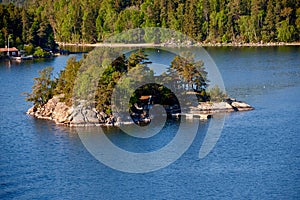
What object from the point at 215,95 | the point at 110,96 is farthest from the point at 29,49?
the point at 110,96

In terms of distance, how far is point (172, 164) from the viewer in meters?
31.3

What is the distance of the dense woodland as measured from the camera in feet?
292

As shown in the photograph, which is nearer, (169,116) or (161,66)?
(169,116)

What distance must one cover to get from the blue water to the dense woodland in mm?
43735

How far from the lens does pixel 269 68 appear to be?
215ft

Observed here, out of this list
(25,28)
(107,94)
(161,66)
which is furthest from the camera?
(25,28)

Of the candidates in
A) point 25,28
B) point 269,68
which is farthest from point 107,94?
point 25,28

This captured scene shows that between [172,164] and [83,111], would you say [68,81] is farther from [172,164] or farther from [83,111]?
[172,164]

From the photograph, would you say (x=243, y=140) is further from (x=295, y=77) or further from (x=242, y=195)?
(x=295, y=77)

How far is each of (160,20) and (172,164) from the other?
79.3m

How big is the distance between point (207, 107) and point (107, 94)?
7.33 meters

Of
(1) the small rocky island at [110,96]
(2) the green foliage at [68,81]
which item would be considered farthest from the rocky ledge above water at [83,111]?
(2) the green foliage at [68,81]

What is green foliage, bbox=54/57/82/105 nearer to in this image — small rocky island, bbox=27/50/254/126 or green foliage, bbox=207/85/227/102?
small rocky island, bbox=27/50/254/126

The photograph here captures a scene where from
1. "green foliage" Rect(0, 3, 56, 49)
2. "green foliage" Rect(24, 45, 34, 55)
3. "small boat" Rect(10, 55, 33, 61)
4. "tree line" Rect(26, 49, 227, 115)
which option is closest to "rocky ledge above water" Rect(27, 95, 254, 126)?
"tree line" Rect(26, 49, 227, 115)
